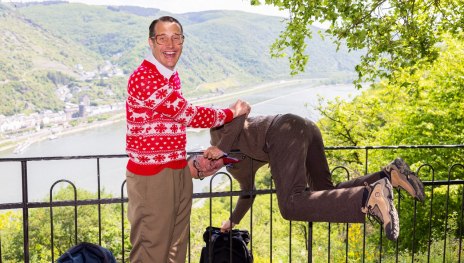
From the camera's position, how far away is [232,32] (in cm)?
12781

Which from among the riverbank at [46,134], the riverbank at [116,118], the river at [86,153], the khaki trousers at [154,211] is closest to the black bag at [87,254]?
the khaki trousers at [154,211]

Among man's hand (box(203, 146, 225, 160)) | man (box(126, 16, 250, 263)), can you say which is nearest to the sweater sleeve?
man (box(126, 16, 250, 263))

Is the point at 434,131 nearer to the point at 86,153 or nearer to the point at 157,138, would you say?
the point at 157,138

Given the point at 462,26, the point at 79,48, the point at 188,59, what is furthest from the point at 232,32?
the point at 462,26

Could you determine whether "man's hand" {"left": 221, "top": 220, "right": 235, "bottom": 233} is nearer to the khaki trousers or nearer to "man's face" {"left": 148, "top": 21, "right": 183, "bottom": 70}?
the khaki trousers

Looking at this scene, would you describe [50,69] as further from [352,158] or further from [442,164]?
[442,164]

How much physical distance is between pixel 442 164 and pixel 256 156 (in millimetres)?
15791

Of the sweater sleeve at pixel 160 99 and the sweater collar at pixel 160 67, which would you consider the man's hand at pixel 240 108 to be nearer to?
the sweater sleeve at pixel 160 99

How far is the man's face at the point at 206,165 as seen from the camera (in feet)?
9.56

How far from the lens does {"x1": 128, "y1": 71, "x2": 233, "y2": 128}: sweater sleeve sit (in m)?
2.46

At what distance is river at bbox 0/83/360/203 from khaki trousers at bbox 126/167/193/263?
63.6 metres

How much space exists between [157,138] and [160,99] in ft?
0.78

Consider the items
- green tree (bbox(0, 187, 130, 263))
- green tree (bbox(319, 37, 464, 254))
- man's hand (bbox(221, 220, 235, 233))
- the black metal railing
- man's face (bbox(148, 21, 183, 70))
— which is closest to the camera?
man's face (bbox(148, 21, 183, 70))

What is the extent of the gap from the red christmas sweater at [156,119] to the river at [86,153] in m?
63.6
